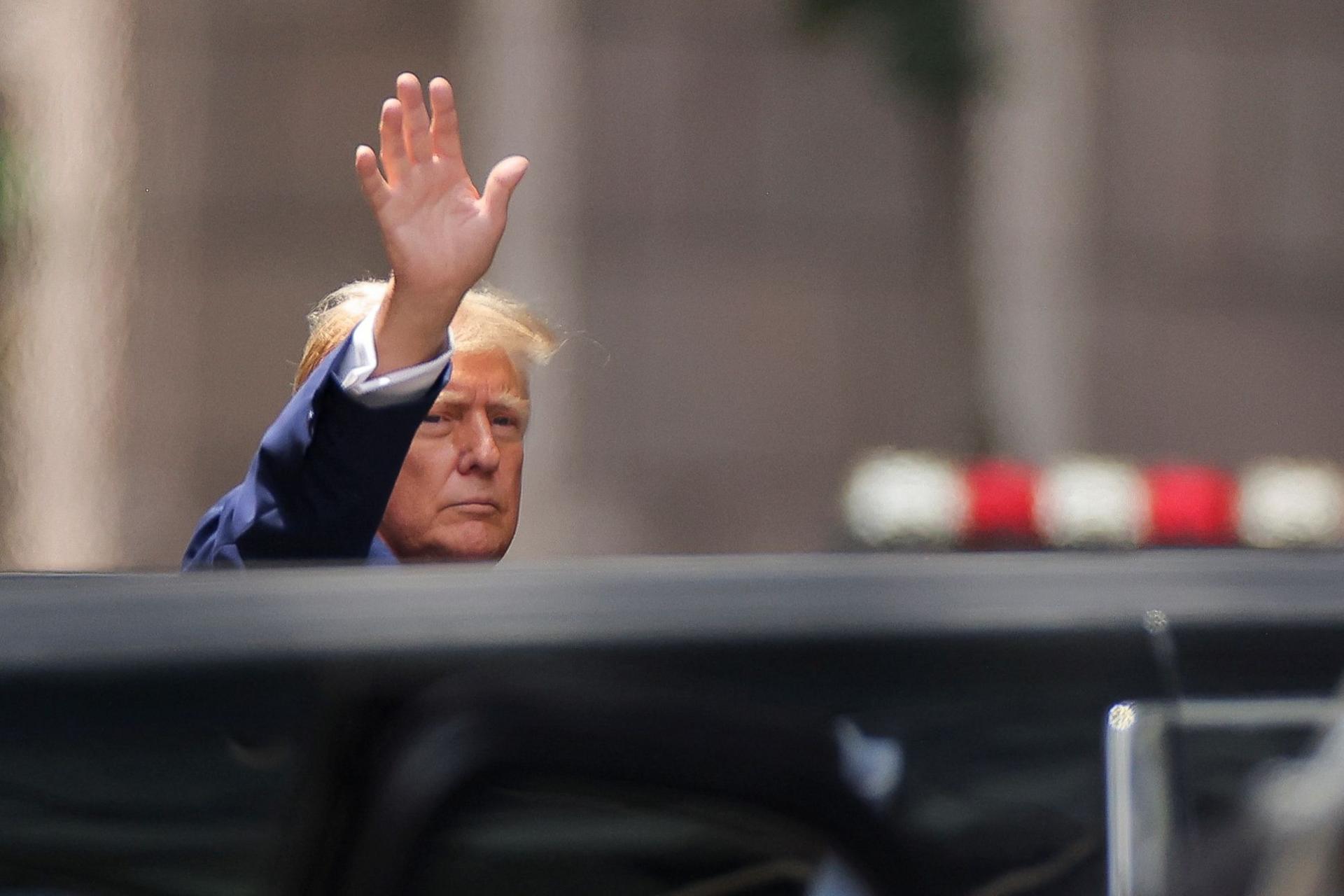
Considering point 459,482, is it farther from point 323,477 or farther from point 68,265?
point 68,265

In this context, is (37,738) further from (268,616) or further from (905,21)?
(905,21)

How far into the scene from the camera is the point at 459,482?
7.49 ft

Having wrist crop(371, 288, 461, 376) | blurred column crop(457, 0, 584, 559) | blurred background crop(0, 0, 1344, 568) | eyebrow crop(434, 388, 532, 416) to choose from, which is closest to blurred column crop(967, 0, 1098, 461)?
blurred background crop(0, 0, 1344, 568)

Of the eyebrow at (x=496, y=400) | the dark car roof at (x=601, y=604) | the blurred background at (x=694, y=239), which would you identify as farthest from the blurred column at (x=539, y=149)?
the dark car roof at (x=601, y=604)

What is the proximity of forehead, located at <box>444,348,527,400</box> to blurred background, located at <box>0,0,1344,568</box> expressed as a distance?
28.5 ft

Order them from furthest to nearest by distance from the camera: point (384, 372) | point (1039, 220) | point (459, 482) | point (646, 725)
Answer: point (1039, 220) < point (459, 482) < point (384, 372) < point (646, 725)

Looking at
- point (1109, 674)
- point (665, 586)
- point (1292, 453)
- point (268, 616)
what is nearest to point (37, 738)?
point (268, 616)

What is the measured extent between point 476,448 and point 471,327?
17cm

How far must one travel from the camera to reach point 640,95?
39.0 ft

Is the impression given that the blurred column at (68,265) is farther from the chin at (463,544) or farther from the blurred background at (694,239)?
the chin at (463,544)

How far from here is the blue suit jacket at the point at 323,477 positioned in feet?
6.41

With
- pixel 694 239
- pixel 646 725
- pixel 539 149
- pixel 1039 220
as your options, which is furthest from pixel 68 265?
pixel 646 725

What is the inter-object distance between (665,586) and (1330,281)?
12698mm

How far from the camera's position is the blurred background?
11.1m
